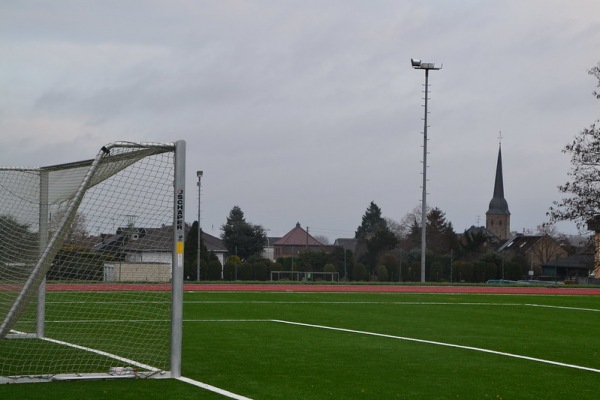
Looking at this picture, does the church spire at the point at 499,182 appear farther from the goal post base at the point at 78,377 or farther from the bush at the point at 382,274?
the goal post base at the point at 78,377

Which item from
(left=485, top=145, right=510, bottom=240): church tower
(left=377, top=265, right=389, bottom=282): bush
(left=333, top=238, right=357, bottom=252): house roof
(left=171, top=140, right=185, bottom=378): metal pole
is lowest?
(left=377, top=265, right=389, bottom=282): bush

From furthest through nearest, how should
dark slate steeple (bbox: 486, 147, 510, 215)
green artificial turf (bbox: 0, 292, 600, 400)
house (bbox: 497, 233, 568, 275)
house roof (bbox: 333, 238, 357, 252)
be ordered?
dark slate steeple (bbox: 486, 147, 510, 215) → house roof (bbox: 333, 238, 357, 252) → house (bbox: 497, 233, 568, 275) → green artificial turf (bbox: 0, 292, 600, 400)

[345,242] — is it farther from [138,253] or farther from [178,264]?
[178,264]

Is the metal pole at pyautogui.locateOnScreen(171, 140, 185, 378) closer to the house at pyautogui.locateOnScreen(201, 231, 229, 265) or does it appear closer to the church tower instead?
the house at pyautogui.locateOnScreen(201, 231, 229, 265)

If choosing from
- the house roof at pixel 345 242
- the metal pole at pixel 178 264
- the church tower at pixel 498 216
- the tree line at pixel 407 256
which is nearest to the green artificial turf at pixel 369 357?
the metal pole at pixel 178 264

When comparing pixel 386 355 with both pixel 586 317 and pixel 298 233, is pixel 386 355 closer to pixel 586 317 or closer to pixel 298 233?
pixel 586 317

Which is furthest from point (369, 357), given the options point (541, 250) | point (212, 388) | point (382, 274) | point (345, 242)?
point (345, 242)

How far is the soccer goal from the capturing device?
995cm

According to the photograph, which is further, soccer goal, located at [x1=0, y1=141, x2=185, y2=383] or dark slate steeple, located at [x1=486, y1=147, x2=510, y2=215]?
dark slate steeple, located at [x1=486, y1=147, x2=510, y2=215]

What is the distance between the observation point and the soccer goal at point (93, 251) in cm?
995

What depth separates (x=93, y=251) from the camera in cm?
1145

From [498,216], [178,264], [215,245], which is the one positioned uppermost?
[498,216]

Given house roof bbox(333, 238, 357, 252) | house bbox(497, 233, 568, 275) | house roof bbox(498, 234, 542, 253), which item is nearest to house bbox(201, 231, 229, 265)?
house bbox(497, 233, 568, 275)

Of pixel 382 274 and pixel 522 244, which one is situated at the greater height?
pixel 522 244
